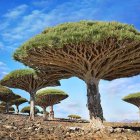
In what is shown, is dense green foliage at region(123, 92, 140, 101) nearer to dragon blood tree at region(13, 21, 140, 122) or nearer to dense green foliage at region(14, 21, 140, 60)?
dragon blood tree at region(13, 21, 140, 122)

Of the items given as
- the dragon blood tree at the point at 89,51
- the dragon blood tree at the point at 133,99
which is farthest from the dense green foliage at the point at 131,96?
the dragon blood tree at the point at 89,51

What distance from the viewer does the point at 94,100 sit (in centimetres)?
2273

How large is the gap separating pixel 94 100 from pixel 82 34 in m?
5.45

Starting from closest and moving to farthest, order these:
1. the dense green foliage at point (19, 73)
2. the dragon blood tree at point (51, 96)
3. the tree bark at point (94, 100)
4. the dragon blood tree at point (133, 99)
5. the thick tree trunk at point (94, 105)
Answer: the thick tree trunk at point (94, 105) → the tree bark at point (94, 100) → the dense green foliage at point (19, 73) → the dragon blood tree at point (51, 96) → the dragon blood tree at point (133, 99)

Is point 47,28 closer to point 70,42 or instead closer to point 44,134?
point 70,42

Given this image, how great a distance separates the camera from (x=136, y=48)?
2112 cm

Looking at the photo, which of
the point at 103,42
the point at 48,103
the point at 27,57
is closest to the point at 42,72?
the point at 27,57

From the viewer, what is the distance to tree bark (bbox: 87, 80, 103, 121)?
2242 centimetres

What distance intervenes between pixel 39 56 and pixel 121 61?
17.3 feet

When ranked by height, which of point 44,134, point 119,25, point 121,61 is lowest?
point 44,134

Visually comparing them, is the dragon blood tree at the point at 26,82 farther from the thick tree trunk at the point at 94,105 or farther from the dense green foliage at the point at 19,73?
the thick tree trunk at the point at 94,105

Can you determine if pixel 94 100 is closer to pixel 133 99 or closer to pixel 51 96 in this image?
pixel 51 96

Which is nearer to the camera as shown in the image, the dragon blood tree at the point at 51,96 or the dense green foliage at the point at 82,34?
the dense green foliage at the point at 82,34

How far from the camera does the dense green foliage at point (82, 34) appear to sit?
1916cm
